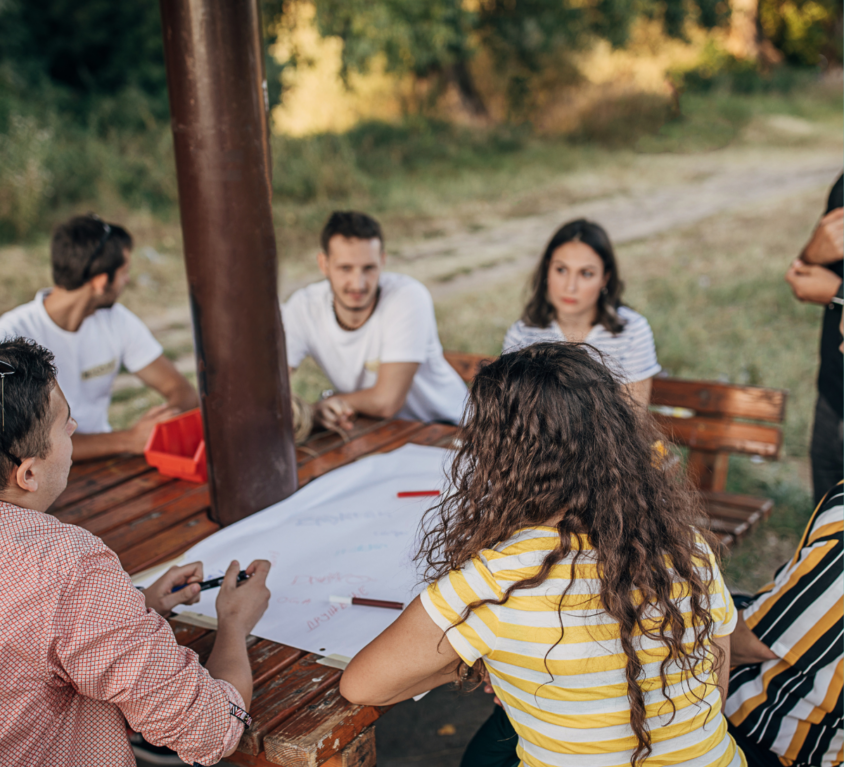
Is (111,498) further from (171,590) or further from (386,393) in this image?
(386,393)

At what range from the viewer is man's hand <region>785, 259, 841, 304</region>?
2670mm

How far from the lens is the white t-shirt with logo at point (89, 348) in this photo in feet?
9.62

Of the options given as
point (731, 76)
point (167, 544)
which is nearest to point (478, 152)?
point (731, 76)

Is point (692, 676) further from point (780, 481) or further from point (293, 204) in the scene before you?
point (293, 204)

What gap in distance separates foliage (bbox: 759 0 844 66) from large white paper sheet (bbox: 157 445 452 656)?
19.9 metres

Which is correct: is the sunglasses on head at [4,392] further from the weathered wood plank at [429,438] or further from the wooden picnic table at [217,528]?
the weathered wood plank at [429,438]

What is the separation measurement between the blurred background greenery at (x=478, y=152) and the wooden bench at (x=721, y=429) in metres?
0.35

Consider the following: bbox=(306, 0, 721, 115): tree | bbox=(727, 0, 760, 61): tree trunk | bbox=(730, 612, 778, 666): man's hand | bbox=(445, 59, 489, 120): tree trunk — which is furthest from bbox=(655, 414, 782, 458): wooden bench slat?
bbox=(727, 0, 760, 61): tree trunk

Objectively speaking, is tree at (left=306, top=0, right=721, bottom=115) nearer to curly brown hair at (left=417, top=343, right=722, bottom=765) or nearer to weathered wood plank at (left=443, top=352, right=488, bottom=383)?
weathered wood plank at (left=443, top=352, right=488, bottom=383)

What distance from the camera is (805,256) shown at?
2.82 metres

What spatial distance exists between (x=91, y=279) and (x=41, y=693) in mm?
2046

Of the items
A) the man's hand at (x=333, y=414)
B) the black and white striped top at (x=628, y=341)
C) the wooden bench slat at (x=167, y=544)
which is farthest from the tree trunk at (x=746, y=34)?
the wooden bench slat at (x=167, y=544)

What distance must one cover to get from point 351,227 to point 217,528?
151 cm

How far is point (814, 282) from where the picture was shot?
2.70 m
